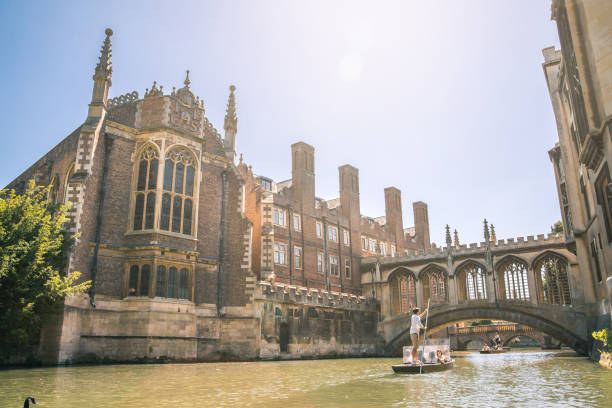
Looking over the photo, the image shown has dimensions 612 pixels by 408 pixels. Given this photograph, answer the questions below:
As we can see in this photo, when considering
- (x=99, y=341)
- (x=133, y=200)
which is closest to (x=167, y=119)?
(x=133, y=200)

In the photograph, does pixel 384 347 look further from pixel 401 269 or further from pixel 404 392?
pixel 404 392

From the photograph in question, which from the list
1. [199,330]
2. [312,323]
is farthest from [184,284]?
[312,323]

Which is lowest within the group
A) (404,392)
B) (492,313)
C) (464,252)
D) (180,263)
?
(404,392)

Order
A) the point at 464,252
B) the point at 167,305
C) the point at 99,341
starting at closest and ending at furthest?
the point at 99,341
the point at 167,305
the point at 464,252

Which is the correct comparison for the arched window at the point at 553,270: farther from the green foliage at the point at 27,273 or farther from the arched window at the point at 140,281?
the green foliage at the point at 27,273

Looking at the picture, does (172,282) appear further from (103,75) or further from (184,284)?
(103,75)

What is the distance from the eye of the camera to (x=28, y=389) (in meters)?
10.7

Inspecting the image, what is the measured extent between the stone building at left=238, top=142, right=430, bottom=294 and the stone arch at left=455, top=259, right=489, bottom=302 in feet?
20.0

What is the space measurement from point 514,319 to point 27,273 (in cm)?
2899

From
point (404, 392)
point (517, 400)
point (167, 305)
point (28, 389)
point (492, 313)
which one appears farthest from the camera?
point (492, 313)

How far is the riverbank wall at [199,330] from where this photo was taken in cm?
2061

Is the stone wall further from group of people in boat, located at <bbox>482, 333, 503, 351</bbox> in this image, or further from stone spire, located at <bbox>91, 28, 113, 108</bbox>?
stone spire, located at <bbox>91, 28, 113, 108</bbox>

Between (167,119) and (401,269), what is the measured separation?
898 inches

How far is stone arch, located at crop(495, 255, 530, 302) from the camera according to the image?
34188 millimetres
